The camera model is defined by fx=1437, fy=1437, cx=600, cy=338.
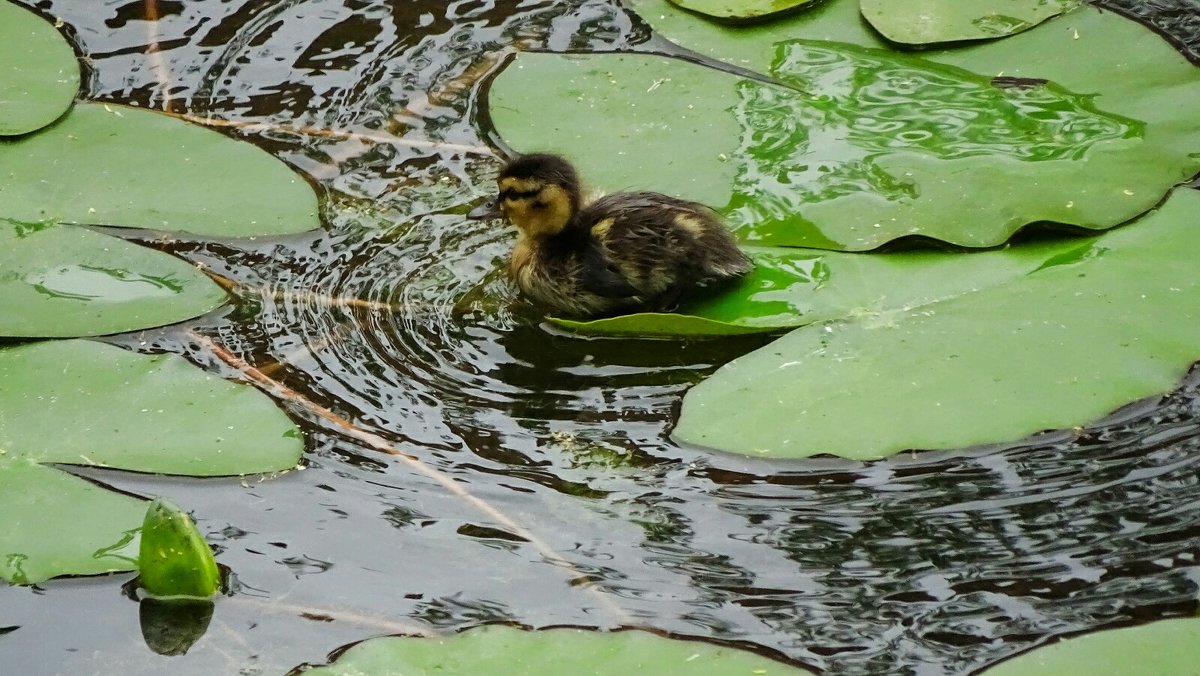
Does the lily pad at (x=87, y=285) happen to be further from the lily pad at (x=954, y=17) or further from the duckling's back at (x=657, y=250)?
the lily pad at (x=954, y=17)

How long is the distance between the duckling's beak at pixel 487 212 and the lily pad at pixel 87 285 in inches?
31.8

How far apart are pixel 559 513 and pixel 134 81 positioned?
276cm

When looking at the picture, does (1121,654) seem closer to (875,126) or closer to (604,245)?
(604,245)

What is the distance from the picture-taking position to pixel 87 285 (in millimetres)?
4020

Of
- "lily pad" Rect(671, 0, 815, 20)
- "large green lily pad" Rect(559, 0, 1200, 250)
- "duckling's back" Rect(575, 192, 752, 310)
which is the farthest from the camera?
"lily pad" Rect(671, 0, 815, 20)

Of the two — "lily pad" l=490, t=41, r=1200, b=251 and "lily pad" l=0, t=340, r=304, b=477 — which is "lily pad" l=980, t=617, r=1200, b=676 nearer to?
"lily pad" l=490, t=41, r=1200, b=251

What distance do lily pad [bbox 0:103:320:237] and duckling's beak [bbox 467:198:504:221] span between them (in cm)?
47

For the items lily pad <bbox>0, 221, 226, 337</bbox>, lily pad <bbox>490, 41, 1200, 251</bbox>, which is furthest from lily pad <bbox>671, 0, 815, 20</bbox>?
lily pad <bbox>0, 221, 226, 337</bbox>

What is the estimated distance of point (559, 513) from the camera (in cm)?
330

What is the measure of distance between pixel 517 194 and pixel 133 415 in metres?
1.32

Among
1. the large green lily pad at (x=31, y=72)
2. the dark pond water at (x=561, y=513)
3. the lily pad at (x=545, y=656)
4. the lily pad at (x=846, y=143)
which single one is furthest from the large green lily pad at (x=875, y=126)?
the lily pad at (x=545, y=656)

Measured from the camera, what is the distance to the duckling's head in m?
4.21

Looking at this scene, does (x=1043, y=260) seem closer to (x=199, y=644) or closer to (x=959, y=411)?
(x=959, y=411)

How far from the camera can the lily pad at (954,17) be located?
4898mm
